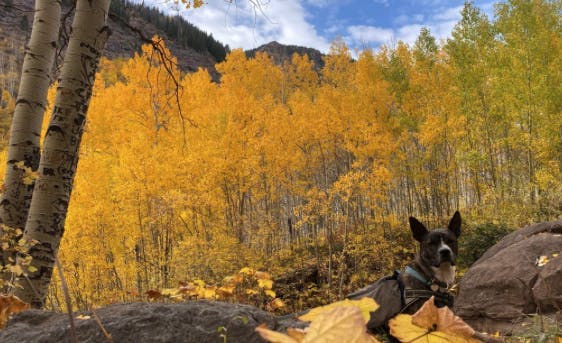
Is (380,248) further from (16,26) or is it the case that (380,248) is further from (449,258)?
(16,26)

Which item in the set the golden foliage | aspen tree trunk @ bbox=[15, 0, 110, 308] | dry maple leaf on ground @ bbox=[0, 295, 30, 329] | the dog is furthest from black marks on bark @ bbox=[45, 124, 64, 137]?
the golden foliage

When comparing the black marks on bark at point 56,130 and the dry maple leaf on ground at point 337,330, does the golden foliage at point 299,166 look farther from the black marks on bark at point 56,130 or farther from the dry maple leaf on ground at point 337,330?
the dry maple leaf on ground at point 337,330

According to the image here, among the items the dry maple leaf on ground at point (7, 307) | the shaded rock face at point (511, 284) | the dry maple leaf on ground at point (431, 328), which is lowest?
the shaded rock face at point (511, 284)

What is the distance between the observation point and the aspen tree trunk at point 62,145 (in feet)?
8.71

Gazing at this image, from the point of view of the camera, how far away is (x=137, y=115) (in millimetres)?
20438

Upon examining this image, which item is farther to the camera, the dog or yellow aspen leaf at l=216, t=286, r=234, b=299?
the dog

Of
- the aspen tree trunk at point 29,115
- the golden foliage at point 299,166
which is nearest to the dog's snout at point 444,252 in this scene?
the aspen tree trunk at point 29,115

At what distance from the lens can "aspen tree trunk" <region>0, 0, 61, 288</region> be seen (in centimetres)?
287

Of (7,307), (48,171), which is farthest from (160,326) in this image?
(48,171)

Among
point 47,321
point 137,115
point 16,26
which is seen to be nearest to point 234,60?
point 137,115

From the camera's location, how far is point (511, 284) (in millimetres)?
5520

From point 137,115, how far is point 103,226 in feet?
24.8

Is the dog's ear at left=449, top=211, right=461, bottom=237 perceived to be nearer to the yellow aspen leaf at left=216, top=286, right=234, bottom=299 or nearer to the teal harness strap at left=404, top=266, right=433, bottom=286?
the teal harness strap at left=404, top=266, right=433, bottom=286

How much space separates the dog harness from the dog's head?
17 centimetres
